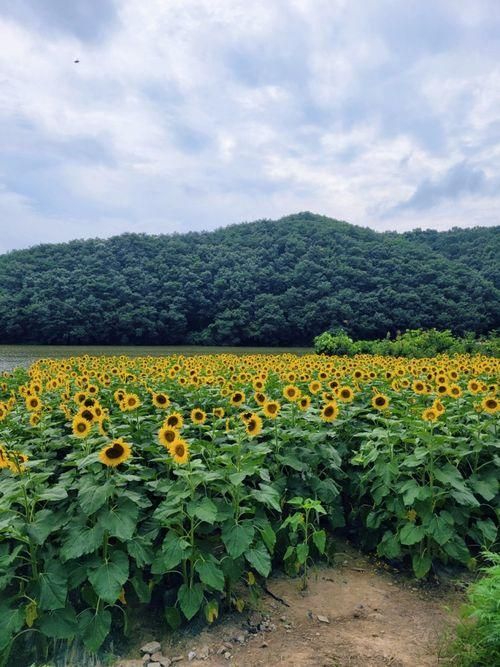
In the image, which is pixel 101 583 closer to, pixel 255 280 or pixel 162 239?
pixel 255 280

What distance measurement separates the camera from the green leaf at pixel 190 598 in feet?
9.90

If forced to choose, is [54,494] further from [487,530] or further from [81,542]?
[487,530]

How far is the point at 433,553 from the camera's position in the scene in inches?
156

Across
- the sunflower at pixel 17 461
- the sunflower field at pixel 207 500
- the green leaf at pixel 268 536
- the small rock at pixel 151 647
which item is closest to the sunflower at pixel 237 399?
the sunflower field at pixel 207 500

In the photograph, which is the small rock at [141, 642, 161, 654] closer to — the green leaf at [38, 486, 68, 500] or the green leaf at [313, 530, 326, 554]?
the green leaf at [38, 486, 68, 500]

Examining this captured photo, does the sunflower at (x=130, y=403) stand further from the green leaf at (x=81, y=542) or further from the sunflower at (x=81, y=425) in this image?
the green leaf at (x=81, y=542)

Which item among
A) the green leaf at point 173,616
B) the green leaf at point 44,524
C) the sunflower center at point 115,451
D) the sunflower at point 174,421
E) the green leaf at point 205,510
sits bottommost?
the green leaf at point 173,616

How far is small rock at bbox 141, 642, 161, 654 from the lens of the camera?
3.03 metres

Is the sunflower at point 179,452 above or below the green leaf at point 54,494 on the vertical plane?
above

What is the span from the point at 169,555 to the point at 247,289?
175 ft

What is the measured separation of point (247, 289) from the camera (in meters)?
55.9

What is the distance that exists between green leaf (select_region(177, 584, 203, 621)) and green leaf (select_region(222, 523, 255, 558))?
29cm

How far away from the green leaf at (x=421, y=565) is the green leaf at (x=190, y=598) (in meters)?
1.61

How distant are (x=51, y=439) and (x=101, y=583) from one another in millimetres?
1764
